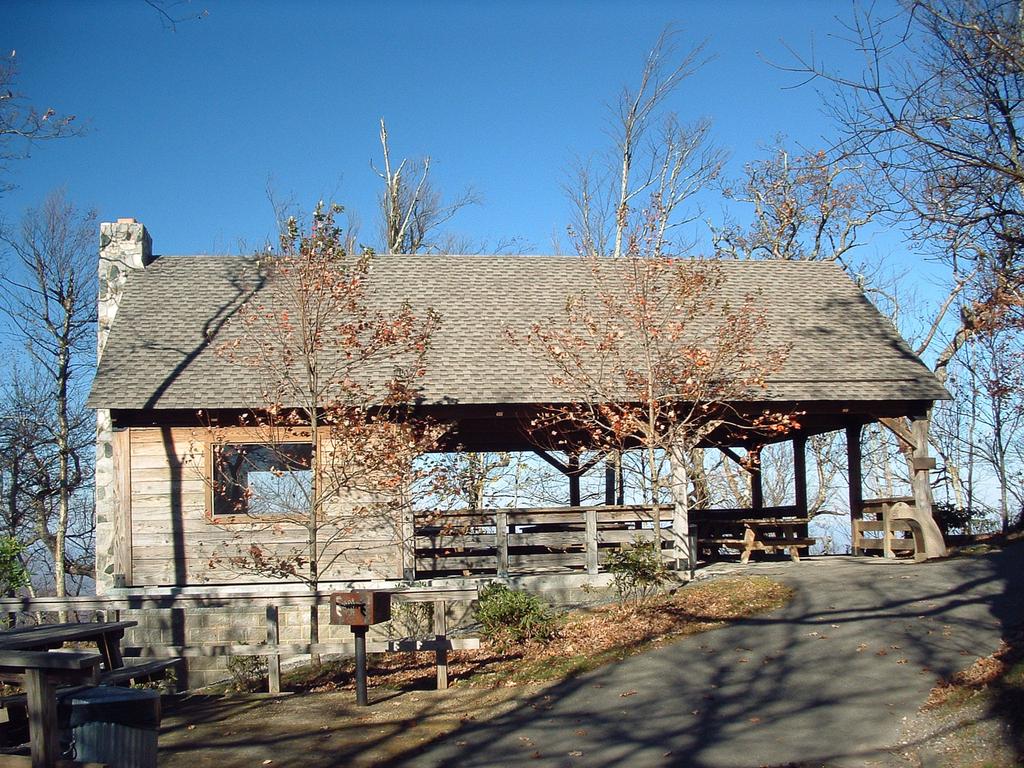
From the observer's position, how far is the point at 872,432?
36.3 m

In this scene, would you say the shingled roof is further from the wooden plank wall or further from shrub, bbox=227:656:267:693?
shrub, bbox=227:656:267:693

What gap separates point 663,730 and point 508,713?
159 centimetres

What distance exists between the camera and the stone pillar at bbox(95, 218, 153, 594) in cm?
1457

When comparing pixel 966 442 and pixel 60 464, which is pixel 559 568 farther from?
pixel 966 442

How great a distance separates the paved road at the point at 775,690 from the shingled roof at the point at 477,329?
498 cm

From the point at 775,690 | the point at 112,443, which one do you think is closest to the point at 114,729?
the point at 775,690

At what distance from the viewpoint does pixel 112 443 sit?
595 inches

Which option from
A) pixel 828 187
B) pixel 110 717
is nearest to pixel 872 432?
pixel 828 187

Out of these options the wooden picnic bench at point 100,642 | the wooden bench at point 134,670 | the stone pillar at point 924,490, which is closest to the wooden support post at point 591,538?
the stone pillar at point 924,490

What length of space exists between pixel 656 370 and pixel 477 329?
3.71m

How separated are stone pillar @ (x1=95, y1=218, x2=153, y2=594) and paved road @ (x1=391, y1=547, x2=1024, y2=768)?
8.08 m

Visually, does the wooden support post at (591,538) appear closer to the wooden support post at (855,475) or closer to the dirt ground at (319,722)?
the dirt ground at (319,722)

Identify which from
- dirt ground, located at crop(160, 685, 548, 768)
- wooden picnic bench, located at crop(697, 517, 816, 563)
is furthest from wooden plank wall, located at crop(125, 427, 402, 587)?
wooden picnic bench, located at crop(697, 517, 816, 563)

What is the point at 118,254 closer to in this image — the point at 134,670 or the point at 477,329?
A: the point at 477,329
